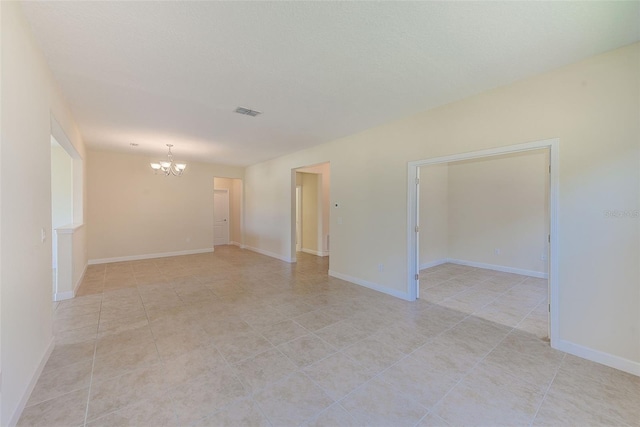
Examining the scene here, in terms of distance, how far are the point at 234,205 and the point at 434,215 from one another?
21.4 ft

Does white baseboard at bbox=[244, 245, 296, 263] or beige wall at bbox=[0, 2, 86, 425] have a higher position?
beige wall at bbox=[0, 2, 86, 425]

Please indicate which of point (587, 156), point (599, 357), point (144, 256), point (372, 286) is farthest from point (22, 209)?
point (144, 256)

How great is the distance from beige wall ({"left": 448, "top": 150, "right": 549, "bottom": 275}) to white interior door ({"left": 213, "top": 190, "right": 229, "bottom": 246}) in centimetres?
709

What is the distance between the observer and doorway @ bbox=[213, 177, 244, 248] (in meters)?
9.00

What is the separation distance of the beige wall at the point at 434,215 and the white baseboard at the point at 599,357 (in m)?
3.11

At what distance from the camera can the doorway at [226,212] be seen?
29.5 ft

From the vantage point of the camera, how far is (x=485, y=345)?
8.23 ft

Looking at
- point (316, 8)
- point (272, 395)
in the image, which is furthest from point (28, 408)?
point (316, 8)

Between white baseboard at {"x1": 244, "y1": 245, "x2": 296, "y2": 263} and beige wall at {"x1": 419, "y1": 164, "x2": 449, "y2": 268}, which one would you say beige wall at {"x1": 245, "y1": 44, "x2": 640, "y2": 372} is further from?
white baseboard at {"x1": 244, "y1": 245, "x2": 296, "y2": 263}

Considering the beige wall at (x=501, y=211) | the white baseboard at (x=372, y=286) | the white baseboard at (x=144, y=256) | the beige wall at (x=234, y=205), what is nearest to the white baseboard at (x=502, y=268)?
the beige wall at (x=501, y=211)

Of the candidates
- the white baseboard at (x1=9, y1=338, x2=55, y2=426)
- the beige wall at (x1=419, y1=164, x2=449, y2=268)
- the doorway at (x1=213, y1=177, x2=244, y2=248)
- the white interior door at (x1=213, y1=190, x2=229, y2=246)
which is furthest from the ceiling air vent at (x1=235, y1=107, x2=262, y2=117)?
the white interior door at (x1=213, y1=190, x2=229, y2=246)

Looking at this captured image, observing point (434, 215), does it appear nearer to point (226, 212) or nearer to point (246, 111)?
point (246, 111)

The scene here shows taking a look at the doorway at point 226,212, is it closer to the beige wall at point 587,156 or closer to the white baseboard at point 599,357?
the beige wall at point 587,156

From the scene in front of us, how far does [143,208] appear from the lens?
6.62 metres
